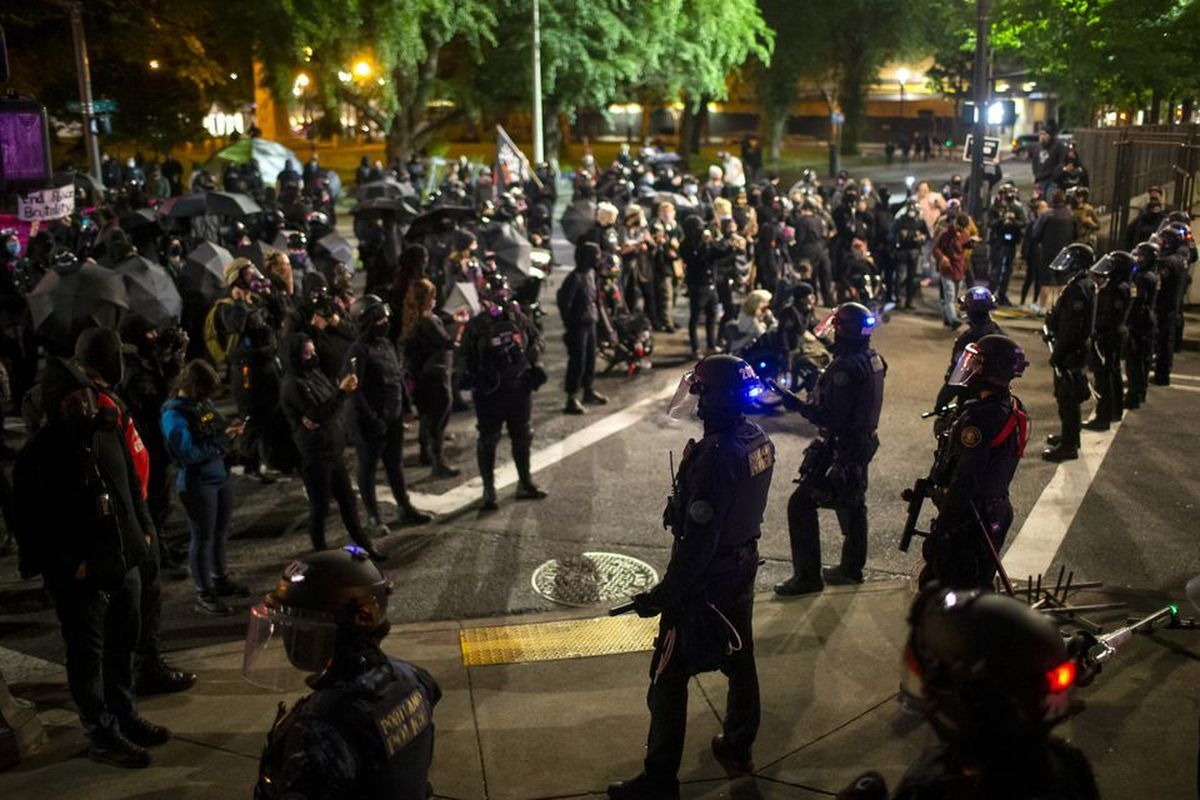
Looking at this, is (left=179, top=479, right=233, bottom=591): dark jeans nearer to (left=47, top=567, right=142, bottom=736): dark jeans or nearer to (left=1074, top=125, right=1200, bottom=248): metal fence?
(left=47, top=567, right=142, bottom=736): dark jeans

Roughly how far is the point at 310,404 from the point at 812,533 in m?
3.38

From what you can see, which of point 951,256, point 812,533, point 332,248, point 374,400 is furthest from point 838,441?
point 951,256

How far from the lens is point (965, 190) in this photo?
2544cm

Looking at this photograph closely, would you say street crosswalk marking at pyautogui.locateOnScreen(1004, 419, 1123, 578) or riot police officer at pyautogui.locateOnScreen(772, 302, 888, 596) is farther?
street crosswalk marking at pyautogui.locateOnScreen(1004, 419, 1123, 578)

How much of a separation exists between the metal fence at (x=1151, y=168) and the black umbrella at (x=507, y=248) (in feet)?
33.6

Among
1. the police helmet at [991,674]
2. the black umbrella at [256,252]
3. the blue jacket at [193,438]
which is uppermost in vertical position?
the black umbrella at [256,252]

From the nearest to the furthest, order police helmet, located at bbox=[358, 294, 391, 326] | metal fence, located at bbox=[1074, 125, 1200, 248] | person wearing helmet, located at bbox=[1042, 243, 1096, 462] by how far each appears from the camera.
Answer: police helmet, located at bbox=[358, 294, 391, 326]
person wearing helmet, located at bbox=[1042, 243, 1096, 462]
metal fence, located at bbox=[1074, 125, 1200, 248]

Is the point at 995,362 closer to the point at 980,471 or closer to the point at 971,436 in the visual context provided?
the point at 971,436

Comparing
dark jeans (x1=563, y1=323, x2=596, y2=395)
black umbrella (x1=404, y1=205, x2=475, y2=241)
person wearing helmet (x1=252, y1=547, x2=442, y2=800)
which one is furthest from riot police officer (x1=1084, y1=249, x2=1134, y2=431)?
person wearing helmet (x1=252, y1=547, x2=442, y2=800)

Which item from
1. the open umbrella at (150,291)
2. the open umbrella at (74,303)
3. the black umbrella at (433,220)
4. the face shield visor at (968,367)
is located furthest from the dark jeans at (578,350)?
the face shield visor at (968,367)

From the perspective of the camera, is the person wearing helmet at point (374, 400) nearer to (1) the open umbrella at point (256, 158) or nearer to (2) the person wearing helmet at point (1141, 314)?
(2) the person wearing helmet at point (1141, 314)

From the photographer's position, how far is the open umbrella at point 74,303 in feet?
32.9

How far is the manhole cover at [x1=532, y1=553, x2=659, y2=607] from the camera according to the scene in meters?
7.55

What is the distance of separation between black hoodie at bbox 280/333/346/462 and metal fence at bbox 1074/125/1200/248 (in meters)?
14.9
